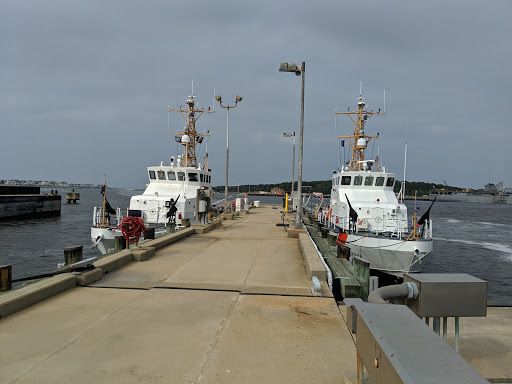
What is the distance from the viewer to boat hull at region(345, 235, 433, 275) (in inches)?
615

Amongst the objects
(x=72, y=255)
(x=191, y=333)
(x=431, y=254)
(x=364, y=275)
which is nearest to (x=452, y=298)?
(x=191, y=333)

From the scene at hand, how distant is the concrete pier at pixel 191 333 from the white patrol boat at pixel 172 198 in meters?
9.21

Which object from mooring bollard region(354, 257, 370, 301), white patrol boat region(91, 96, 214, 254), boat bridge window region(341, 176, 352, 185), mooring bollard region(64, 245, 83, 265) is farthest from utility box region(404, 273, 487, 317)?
boat bridge window region(341, 176, 352, 185)

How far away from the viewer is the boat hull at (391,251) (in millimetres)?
15625

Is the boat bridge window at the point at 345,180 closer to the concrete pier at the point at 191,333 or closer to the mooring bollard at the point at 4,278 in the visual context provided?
the concrete pier at the point at 191,333

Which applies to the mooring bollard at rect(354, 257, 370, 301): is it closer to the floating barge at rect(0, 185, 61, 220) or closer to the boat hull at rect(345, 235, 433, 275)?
the boat hull at rect(345, 235, 433, 275)

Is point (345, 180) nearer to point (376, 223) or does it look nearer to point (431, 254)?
point (376, 223)

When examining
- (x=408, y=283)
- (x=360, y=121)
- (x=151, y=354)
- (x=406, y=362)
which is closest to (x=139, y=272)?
(x=151, y=354)

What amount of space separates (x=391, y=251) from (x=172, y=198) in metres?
12.7

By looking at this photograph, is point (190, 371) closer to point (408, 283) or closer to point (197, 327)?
point (197, 327)

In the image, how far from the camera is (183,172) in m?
24.0

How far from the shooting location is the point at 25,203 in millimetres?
45062

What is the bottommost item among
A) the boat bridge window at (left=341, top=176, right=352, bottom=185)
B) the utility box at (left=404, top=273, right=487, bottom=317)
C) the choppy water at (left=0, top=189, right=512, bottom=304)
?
the choppy water at (left=0, top=189, right=512, bottom=304)

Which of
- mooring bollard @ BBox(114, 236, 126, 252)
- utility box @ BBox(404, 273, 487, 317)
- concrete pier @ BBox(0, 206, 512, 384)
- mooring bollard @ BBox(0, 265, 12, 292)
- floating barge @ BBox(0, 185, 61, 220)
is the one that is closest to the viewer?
utility box @ BBox(404, 273, 487, 317)
